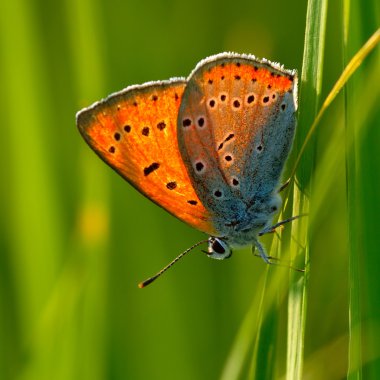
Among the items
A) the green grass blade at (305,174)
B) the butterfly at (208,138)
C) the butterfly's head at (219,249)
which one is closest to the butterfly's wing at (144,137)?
the butterfly at (208,138)

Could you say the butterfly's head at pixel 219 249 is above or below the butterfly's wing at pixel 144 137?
below

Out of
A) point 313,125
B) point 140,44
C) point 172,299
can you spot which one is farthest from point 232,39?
point 313,125

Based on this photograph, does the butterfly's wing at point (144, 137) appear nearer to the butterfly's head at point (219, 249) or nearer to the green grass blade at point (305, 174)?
the butterfly's head at point (219, 249)

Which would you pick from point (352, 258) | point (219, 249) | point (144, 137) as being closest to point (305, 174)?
point (352, 258)

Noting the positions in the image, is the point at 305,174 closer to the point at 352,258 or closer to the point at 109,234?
the point at 352,258

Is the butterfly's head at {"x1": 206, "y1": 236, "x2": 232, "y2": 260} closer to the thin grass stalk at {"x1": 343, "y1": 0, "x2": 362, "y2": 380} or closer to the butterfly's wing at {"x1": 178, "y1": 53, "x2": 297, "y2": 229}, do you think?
the butterfly's wing at {"x1": 178, "y1": 53, "x2": 297, "y2": 229}

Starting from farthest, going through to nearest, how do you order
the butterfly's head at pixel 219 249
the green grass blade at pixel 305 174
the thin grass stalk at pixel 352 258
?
the butterfly's head at pixel 219 249, the green grass blade at pixel 305 174, the thin grass stalk at pixel 352 258

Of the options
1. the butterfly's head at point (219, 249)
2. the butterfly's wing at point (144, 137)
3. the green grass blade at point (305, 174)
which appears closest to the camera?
the green grass blade at point (305, 174)

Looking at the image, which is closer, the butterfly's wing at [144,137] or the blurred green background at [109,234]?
the blurred green background at [109,234]
